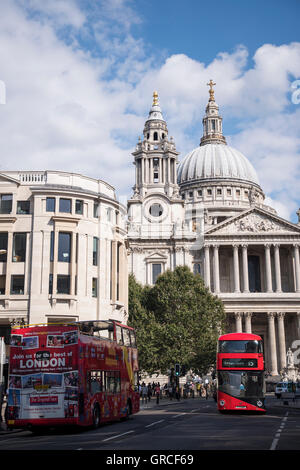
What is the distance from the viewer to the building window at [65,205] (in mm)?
44125

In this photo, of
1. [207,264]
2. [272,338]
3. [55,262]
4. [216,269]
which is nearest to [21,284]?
[55,262]

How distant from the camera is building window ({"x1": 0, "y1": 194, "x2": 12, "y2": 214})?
43.3 metres

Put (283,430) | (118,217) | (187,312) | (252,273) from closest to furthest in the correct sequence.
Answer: (283,430), (118,217), (187,312), (252,273)

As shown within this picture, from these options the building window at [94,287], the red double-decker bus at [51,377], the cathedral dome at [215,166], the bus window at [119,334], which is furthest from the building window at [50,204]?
the cathedral dome at [215,166]

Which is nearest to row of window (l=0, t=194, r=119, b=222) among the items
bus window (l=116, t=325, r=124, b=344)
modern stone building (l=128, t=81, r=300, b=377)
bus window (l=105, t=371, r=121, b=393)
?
bus window (l=116, t=325, r=124, b=344)

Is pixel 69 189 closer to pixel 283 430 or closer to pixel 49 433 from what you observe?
pixel 49 433

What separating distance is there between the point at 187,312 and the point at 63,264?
2480 cm

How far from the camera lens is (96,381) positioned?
79.8ft

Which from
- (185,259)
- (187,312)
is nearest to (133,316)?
(187,312)

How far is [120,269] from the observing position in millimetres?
50031

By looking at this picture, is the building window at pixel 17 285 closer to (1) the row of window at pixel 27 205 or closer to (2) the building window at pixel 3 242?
(2) the building window at pixel 3 242

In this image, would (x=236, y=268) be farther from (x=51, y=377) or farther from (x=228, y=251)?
(x=51, y=377)

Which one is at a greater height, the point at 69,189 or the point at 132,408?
the point at 69,189

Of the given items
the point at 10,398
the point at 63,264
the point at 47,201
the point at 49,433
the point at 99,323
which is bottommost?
the point at 49,433
